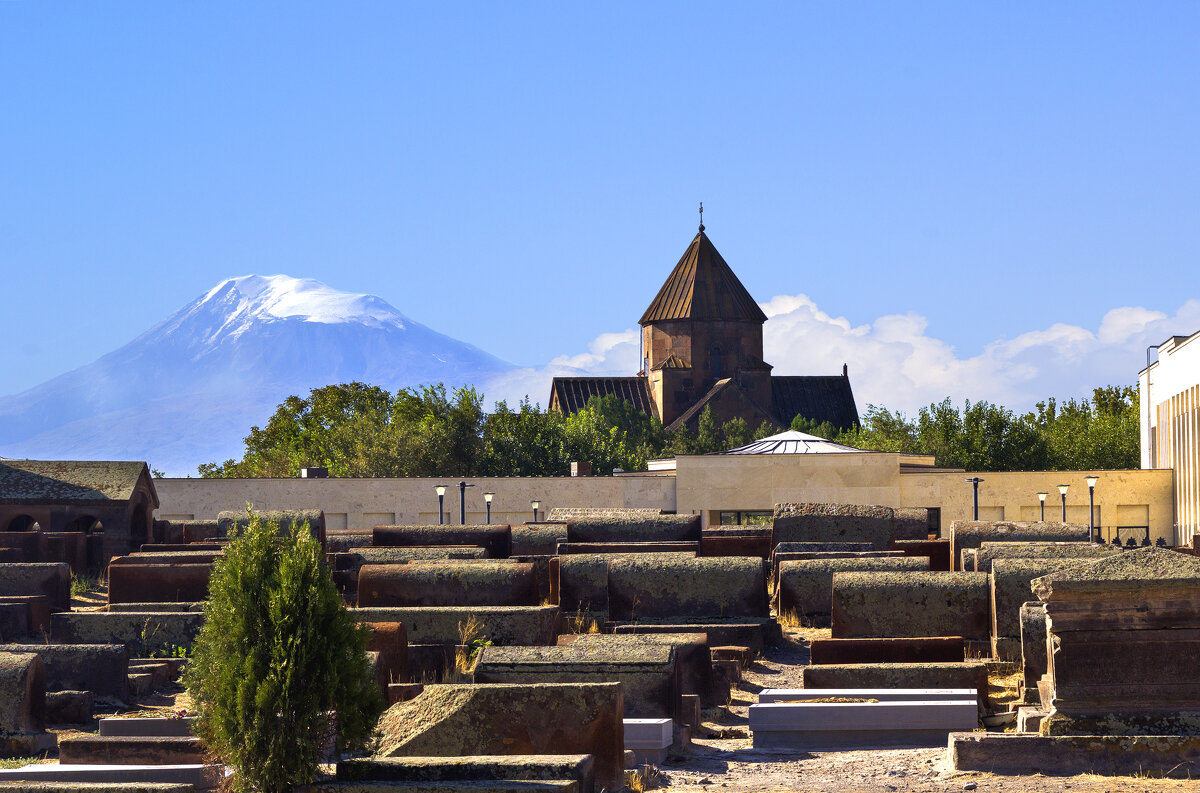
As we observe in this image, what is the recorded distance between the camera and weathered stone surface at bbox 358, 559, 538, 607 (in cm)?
1734

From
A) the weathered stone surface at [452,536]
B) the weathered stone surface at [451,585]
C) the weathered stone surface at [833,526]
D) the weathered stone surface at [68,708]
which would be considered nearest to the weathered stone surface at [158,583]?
the weathered stone surface at [451,585]

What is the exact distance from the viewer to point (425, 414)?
247 ft

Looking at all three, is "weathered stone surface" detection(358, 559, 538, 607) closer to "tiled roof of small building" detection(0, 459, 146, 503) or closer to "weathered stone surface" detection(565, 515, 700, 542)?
"weathered stone surface" detection(565, 515, 700, 542)

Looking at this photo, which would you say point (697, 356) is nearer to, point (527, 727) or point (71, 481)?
point (71, 481)

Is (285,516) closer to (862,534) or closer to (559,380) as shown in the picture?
(862,534)

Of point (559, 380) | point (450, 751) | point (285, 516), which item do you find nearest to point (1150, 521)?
point (285, 516)

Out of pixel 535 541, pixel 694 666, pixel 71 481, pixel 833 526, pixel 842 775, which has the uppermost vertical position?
pixel 71 481

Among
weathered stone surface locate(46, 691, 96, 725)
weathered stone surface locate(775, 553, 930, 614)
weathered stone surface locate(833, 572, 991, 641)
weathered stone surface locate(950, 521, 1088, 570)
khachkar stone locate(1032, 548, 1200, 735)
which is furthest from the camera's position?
weathered stone surface locate(950, 521, 1088, 570)

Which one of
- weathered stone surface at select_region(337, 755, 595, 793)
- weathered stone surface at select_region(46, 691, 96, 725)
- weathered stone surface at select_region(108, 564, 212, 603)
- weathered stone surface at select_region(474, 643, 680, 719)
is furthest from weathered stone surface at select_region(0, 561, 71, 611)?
weathered stone surface at select_region(337, 755, 595, 793)

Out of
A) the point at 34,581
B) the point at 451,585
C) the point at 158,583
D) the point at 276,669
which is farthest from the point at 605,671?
the point at 34,581

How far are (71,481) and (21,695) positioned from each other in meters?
18.3

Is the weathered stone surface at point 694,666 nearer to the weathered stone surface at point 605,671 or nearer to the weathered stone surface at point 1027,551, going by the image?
the weathered stone surface at point 605,671

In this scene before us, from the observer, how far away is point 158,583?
763 inches

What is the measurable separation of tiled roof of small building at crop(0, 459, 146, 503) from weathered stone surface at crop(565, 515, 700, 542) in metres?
10.7
